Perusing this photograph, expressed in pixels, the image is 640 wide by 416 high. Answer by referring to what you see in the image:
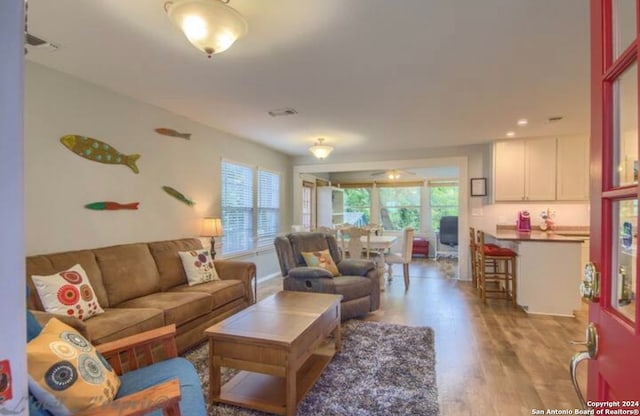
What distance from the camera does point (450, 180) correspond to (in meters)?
9.01

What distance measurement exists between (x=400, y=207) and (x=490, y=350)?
660 cm

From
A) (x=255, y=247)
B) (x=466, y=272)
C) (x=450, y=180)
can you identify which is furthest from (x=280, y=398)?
(x=450, y=180)

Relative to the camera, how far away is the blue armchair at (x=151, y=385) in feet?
3.92

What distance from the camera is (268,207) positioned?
631 cm

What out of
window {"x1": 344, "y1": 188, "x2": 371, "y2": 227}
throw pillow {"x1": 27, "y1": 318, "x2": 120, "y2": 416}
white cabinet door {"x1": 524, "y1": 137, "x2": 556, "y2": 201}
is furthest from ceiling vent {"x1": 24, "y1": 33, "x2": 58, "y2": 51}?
window {"x1": 344, "y1": 188, "x2": 371, "y2": 227}

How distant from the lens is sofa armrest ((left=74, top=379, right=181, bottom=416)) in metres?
1.17

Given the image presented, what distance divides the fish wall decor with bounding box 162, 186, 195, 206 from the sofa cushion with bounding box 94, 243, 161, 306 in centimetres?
78

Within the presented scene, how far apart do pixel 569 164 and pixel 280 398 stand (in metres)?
5.48

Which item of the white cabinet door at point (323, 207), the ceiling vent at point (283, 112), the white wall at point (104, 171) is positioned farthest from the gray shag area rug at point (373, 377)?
the white cabinet door at point (323, 207)

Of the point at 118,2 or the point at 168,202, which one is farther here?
the point at 168,202

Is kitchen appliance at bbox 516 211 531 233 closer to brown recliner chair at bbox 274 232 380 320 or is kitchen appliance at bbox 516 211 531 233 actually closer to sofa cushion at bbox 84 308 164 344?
brown recliner chair at bbox 274 232 380 320

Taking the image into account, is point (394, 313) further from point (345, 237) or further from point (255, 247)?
point (255, 247)

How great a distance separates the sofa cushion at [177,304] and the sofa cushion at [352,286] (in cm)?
138

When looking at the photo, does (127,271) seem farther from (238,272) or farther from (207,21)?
(207,21)
